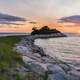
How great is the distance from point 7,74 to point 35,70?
6.00ft

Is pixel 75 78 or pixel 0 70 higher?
pixel 0 70

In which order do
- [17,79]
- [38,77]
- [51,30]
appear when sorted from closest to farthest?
1. [17,79]
2. [38,77]
3. [51,30]

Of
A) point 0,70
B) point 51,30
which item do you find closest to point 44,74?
point 0,70

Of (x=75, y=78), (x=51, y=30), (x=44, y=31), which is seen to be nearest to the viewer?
(x=75, y=78)

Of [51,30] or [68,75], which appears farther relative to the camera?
[51,30]

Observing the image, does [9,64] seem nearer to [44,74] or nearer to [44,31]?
[44,74]

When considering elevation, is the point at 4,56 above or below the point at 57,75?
→ above

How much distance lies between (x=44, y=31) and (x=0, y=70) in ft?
427

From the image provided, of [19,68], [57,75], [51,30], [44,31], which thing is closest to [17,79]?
[19,68]

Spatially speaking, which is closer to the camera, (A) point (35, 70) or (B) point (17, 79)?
(B) point (17, 79)

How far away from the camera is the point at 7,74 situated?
33.0 ft

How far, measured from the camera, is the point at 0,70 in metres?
10.2

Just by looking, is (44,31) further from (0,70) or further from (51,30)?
(0,70)

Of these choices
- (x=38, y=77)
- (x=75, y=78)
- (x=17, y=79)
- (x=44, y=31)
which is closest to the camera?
(x=17, y=79)
